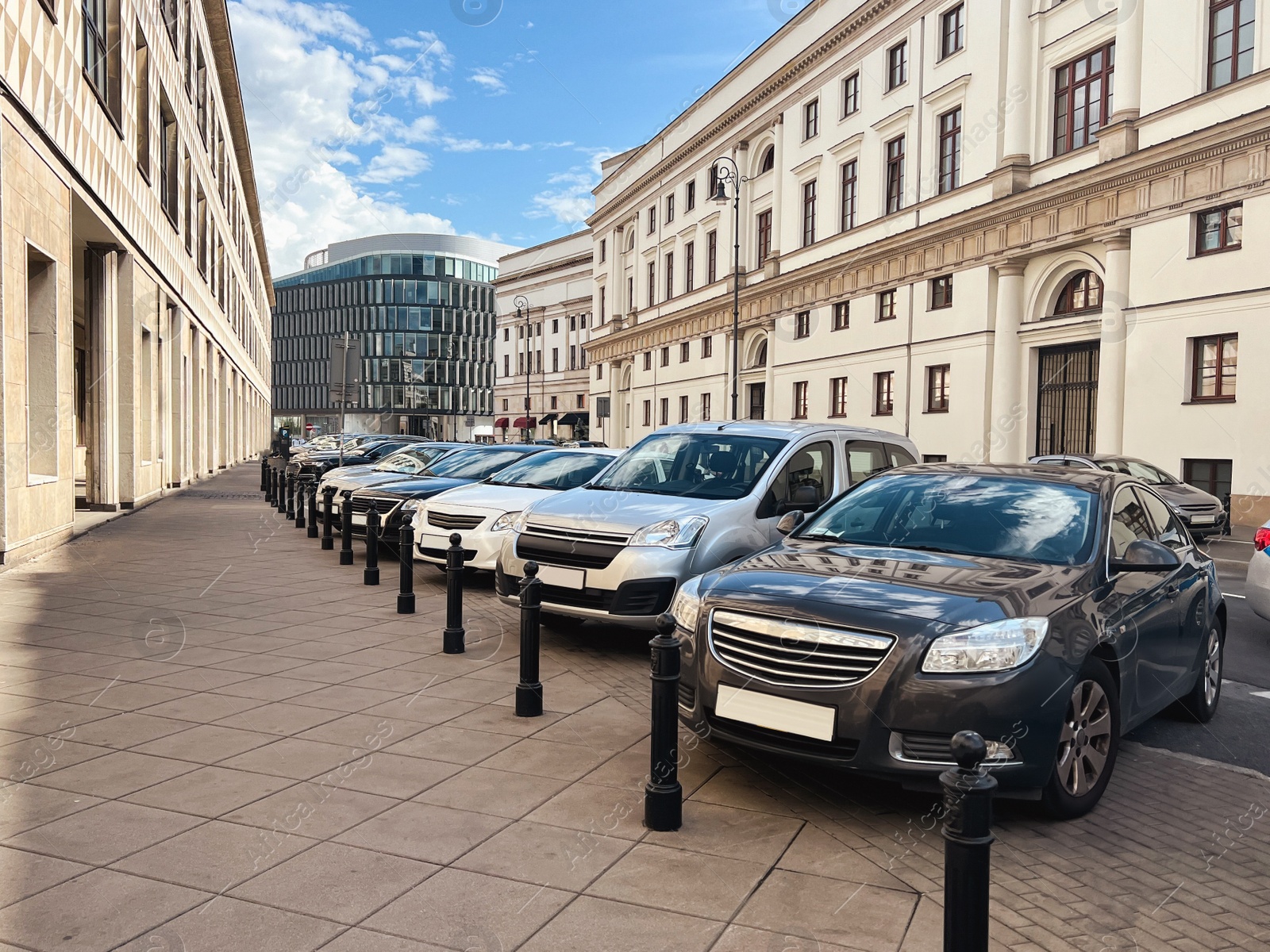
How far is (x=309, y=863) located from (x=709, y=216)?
44.4 metres

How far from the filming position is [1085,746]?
14.2 ft

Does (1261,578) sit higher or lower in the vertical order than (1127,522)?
lower

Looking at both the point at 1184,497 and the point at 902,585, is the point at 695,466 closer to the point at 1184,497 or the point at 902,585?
the point at 902,585

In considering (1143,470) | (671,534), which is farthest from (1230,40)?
(671,534)

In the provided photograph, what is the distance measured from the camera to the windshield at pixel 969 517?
16.1 feet

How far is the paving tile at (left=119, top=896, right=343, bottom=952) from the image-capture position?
3.01 meters

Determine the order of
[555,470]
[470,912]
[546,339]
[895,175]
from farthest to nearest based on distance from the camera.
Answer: [546,339] → [895,175] → [555,470] → [470,912]

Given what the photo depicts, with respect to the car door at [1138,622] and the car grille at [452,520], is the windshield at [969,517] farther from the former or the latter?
the car grille at [452,520]

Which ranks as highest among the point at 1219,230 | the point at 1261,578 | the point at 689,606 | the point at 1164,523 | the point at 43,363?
the point at 1219,230

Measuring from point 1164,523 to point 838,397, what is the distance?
29.1 m

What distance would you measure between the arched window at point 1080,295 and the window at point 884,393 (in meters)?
6.54

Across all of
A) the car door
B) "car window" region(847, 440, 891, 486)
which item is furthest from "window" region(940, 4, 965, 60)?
the car door

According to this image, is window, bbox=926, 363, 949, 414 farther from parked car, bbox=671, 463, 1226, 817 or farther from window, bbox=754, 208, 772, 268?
parked car, bbox=671, 463, 1226, 817

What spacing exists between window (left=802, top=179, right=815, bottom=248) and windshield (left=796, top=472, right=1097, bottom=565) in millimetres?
32989
